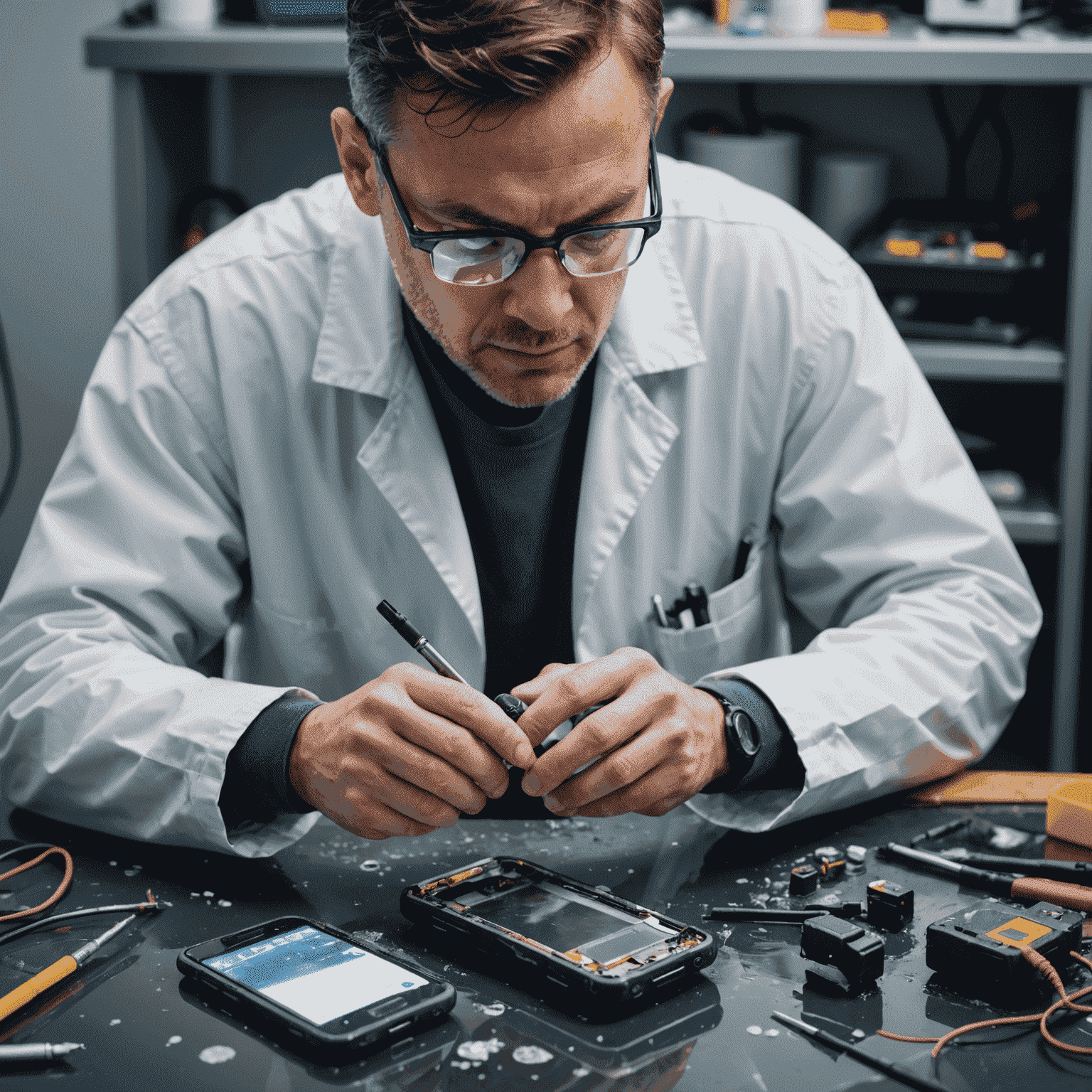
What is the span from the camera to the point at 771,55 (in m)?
2.13

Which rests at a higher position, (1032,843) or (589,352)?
(589,352)

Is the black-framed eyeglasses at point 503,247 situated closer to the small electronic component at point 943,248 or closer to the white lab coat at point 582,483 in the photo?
the white lab coat at point 582,483

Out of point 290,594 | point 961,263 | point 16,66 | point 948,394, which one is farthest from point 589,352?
point 16,66

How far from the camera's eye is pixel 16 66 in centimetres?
279

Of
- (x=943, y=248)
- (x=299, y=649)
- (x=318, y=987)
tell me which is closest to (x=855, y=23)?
(x=943, y=248)

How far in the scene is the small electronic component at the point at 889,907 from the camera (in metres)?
0.98

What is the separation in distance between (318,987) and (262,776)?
0.28 m

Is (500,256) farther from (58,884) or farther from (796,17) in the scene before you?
(796,17)

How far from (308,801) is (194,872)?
4.1 inches

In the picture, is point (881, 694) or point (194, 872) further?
point (881, 694)

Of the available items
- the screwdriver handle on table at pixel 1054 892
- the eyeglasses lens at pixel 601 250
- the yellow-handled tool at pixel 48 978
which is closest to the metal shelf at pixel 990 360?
the eyeglasses lens at pixel 601 250

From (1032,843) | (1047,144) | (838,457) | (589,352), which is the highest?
(1047,144)

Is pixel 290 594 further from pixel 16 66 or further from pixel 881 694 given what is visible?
pixel 16 66

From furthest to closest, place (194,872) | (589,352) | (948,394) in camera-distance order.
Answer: (948,394) → (589,352) → (194,872)
